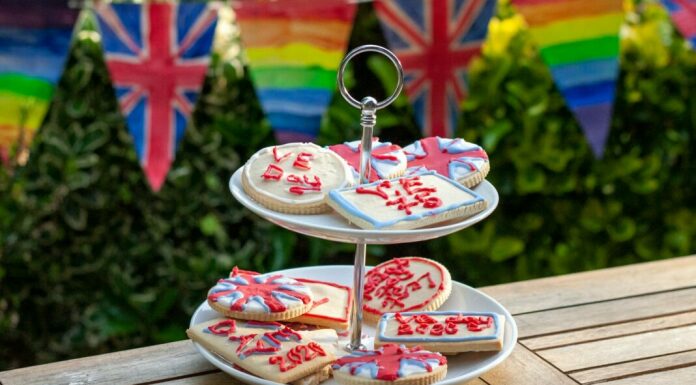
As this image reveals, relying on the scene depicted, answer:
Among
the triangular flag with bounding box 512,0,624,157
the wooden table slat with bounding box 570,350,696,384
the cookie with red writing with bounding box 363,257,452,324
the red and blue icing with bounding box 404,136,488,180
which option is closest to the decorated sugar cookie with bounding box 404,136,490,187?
the red and blue icing with bounding box 404,136,488,180

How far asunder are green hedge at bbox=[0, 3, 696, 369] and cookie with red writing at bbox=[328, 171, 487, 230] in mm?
1179

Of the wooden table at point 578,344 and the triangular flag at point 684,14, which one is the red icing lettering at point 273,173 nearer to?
the wooden table at point 578,344

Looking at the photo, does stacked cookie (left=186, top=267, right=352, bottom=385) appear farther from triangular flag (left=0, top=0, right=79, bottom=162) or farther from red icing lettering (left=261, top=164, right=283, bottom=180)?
triangular flag (left=0, top=0, right=79, bottom=162)

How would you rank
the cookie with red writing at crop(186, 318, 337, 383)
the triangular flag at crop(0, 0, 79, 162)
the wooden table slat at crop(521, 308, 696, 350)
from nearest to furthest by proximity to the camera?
the cookie with red writing at crop(186, 318, 337, 383) < the wooden table slat at crop(521, 308, 696, 350) < the triangular flag at crop(0, 0, 79, 162)

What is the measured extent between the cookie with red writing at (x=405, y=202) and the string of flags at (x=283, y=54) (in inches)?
31.7

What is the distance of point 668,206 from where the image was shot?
299cm

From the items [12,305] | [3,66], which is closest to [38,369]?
[3,66]

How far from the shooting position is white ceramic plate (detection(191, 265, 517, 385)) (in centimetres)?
141

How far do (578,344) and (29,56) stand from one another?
113 cm

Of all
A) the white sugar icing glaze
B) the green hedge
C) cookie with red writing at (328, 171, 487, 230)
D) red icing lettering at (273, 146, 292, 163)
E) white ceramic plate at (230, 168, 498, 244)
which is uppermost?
red icing lettering at (273, 146, 292, 163)

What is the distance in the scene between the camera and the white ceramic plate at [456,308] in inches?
55.7

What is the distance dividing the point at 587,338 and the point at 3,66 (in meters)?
1.16

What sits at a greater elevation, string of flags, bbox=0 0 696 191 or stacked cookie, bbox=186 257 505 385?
string of flags, bbox=0 0 696 191

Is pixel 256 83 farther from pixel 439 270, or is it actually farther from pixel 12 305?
pixel 12 305
